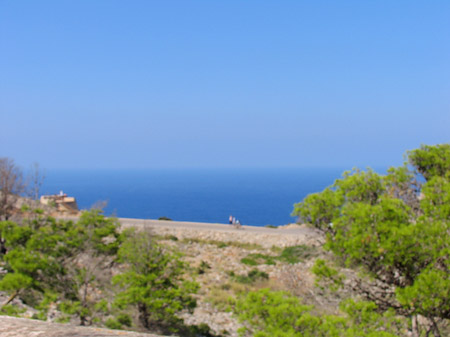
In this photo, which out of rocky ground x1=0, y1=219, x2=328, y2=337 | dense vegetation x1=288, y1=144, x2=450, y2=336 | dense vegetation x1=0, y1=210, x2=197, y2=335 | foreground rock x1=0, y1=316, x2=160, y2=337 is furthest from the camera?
dense vegetation x1=0, y1=210, x2=197, y2=335

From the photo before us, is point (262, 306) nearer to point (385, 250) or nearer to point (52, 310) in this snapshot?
point (385, 250)

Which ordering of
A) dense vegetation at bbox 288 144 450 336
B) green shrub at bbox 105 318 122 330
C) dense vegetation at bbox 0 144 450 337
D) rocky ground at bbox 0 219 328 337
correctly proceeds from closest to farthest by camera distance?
rocky ground at bbox 0 219 328 337 < dense vegetation at bbox 288 144 450 336 < dense vegetation at bbox 0 144 450 337 < green shrub at bbox 105 318 122 330

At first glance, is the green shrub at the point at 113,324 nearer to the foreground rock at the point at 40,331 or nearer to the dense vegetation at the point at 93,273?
the dense vegetation at the point at 93,273

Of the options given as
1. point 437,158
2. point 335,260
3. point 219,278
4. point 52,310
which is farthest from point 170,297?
point 219,278

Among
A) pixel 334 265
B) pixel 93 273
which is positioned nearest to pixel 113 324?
pixel 93 273

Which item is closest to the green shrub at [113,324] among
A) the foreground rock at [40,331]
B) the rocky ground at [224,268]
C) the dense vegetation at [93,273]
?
the dense vegetation at [93,273]

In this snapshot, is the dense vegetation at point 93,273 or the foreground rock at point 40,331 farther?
the dense vegetation at point 93,273

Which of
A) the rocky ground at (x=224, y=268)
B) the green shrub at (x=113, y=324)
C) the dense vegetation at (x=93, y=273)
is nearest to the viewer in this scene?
the rocky ground at (x=224, y=268)

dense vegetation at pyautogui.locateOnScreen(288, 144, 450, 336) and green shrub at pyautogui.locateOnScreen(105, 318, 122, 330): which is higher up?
dense vegetation at pyautogui.locateOnScreen(288, 144, 450, 336)

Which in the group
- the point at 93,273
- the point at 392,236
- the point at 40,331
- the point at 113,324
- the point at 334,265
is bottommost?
the point at 113,324

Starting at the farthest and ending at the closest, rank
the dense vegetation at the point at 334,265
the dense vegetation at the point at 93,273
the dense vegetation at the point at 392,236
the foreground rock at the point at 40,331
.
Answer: the dense vegetation at the point at 93,273 → the dense vegetation at the point at 334,265 → the dense vegetation at the point at 392,236 → the foreground rock at the point at 40,331

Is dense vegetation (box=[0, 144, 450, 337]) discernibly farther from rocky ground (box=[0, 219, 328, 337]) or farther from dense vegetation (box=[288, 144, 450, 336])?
rocky ground (box=[0, 219, 328, 337])

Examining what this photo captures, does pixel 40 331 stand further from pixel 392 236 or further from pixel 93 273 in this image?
pixel 93 273

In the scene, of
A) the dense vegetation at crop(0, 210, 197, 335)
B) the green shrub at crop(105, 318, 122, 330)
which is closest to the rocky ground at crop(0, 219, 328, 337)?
the dense vegetation at crop(0, 210, 197, 335)
